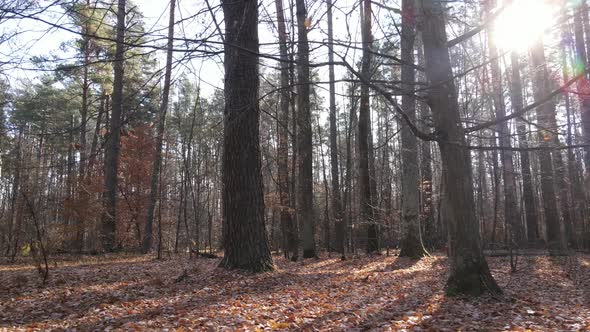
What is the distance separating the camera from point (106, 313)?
489 cm

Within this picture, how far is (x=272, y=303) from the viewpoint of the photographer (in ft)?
18.4

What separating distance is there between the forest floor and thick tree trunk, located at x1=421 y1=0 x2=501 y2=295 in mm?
306

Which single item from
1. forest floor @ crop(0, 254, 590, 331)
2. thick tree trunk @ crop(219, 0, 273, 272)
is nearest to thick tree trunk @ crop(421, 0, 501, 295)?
forest floor @ crop(0, 254, 590, 331)

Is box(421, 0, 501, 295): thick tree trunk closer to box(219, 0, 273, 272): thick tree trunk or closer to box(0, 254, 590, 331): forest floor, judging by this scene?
box(0, 254, 590, 331): forest floor

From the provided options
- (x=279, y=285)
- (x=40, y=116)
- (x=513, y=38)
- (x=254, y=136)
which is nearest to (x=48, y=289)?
(x=279, y=285)

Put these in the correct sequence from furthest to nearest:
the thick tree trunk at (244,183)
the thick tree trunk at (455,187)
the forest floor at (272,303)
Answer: the thick tree trunk at (244,183), the thick tree trunk at (455,187), the forest floor at (272,303)

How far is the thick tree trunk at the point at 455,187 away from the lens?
19.1 feet

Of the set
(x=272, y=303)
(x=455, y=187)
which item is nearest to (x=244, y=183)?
(x=272, y=303)

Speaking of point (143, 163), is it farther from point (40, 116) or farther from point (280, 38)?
point (280, 38)

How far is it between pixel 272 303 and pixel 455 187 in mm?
3066

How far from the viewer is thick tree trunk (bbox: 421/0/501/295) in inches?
230

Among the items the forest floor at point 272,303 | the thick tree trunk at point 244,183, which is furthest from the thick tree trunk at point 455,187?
the thick tree trunk at point 244,183

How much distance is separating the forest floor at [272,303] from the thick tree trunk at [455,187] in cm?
31

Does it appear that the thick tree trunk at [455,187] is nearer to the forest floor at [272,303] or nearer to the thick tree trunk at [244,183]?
the forest floor at [272,303]
